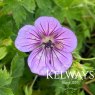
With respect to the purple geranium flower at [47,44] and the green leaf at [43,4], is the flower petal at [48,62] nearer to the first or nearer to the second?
the purple geranium flower at [47,44]

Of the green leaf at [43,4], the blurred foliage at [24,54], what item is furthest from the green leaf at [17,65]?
the green leaf at [43,4]

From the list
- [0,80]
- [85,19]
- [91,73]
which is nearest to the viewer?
[0,80]

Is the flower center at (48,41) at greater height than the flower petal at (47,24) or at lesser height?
lesser

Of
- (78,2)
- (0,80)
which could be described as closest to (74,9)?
(78,2)

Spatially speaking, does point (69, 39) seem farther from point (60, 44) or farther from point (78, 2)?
point (78, 2)

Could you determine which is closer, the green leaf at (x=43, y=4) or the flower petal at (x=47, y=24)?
the flower petal at (x=47, y=24)

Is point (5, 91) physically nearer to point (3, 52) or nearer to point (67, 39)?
point (3, 52)

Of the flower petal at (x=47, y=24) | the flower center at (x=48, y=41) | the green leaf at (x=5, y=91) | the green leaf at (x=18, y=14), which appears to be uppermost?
the green leaf at (x=18, y=14)
